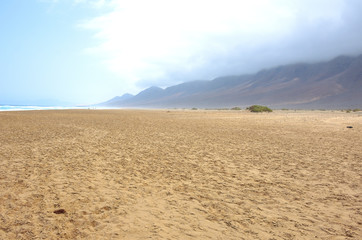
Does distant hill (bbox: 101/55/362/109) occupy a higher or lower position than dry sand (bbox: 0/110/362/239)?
higher

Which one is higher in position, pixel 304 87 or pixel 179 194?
pixel 304 87

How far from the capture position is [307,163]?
820 centimetres

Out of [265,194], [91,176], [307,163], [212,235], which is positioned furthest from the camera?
[307,163]

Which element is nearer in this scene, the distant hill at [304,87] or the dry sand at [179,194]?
the dry sand at [179,194]

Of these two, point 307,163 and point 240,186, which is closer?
point 240,186

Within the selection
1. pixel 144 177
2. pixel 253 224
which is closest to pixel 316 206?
pixel 253 224

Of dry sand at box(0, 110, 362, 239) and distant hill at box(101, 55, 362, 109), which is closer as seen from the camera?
dry sand at box(0, 110, 362, 239)

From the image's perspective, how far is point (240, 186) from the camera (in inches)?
237

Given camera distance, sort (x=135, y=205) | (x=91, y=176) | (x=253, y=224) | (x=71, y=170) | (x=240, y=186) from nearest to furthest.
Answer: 1. (x=253, y=224)
2. (x=135, y=205)
3. (x=240, y=186)
4. (x=91, y=176)
5. (x=71, y=170)

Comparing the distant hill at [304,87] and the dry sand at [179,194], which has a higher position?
the distant hill at [304,87]

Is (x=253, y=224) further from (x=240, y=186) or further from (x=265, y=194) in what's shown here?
(x=240, y=186)

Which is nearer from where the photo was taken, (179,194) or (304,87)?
(179,194)

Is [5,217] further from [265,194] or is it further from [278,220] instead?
[265,194]

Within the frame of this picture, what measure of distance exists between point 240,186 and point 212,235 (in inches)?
94.3
